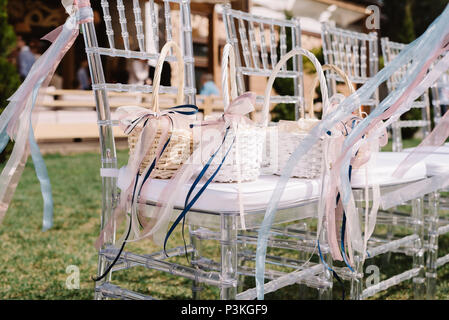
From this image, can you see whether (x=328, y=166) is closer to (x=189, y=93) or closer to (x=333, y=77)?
(x=189, y=93)

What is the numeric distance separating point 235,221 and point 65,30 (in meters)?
0.67

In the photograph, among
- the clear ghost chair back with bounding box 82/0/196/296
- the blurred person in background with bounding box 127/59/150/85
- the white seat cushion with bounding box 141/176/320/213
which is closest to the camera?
the white seat cushion with bounding box 141/176/320/213

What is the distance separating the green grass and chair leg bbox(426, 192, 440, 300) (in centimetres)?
25

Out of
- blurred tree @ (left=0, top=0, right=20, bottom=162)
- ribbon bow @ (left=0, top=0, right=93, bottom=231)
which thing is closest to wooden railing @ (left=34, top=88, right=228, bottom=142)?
blurred tree @ (left=0, top=0, right=20, bottom=162)

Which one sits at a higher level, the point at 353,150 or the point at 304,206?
the point at 353,150

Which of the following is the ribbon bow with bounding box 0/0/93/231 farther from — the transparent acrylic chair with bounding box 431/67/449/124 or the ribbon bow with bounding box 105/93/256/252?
the transparent acrylic chair with bounding box 431/67/449/124

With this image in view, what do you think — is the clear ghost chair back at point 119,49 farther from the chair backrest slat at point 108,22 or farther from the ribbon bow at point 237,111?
the ribbon bow at point 237,111

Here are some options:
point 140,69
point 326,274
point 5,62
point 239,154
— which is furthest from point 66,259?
point 5,62

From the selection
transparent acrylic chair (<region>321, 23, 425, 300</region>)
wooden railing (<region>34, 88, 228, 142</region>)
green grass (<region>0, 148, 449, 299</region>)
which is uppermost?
wooden railing (<region>34, 88, 228, 142</region>)

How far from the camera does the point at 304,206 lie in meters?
1.20

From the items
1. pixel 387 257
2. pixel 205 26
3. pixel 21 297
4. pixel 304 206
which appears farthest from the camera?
pixel 205 26

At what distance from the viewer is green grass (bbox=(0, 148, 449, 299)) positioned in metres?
1.96

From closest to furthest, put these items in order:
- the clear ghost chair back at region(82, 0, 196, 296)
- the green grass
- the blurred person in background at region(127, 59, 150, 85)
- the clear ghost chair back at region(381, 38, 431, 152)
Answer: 1. the clear ghost chair back at region(82, 0, 196, 296)
2. the green grass
3. the clear ghost chair back at region(381, 38, 431, 152)
4. the blurred person in background at region(127, 59, 150, 85)
